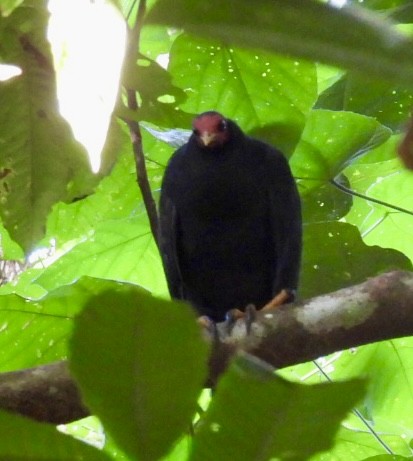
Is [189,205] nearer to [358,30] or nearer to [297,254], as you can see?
[297,254]

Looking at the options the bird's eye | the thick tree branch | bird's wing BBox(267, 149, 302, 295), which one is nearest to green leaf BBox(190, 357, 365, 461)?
the thick tree branch

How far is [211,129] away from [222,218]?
313 millimetres

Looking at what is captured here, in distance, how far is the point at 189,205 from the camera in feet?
8.93

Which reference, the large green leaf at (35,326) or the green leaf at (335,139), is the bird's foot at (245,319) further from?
the green leaf at (335,139)

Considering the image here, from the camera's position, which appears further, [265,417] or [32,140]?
[32,140]

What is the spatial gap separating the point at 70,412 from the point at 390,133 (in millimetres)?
1251

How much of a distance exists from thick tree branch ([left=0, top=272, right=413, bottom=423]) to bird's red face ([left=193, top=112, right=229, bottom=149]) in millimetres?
1141

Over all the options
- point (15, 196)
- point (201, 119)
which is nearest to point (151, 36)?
point (201, 119)

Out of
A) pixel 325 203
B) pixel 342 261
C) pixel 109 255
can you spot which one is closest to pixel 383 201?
pixel 325 203

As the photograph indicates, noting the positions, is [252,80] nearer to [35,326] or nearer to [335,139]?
[335,139]

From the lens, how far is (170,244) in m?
2.68

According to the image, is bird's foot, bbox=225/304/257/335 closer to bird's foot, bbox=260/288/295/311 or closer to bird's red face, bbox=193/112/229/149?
bird's foot, bbox=260/288/295/311

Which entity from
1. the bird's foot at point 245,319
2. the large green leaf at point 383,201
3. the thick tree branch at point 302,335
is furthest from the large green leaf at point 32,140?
the large green leaf at point 383,201

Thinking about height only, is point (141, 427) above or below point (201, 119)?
above
